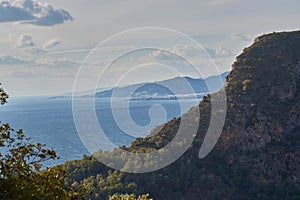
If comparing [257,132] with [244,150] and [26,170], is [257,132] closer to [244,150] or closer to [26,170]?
[244,150]

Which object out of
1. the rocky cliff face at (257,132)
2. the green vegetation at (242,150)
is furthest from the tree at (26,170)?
the rocky cliff face at (257,132)

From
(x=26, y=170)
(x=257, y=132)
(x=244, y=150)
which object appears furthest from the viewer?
(x=257, y=132)

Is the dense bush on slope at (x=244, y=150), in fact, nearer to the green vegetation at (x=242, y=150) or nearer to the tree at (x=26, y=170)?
the green vegetation at (x=242, y=150)

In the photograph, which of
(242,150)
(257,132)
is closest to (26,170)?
(242,150)

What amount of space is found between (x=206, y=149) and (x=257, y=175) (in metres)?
7.53

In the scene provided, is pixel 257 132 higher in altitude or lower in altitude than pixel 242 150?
higher

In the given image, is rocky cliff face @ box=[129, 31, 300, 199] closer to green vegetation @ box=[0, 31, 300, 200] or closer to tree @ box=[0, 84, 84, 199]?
green vegetation @ box=[0, 31, 300, 200]

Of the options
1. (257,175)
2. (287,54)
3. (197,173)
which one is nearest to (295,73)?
(287,54)

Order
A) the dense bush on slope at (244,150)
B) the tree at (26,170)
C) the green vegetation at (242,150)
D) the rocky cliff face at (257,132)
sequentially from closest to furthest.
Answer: the tree at (26,170) < the green vegetation at (242,150) < the dense bush on slope at (244,150) < the rocky cliff face at (257,132)

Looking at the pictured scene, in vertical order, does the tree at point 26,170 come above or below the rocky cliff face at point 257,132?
below

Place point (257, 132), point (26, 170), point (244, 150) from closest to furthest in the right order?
1. point (26, 170)
2. point (244, 150)
3. point (257, 132)

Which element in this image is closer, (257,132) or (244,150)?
(244,150)

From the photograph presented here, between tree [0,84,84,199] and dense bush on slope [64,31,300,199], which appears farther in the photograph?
dense bush on slope [64,31,300,199]

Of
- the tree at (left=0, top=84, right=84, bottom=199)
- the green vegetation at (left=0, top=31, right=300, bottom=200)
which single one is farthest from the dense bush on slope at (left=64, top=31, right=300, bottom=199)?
the tree at (left=0, top=84, right=84, bottom=199)
